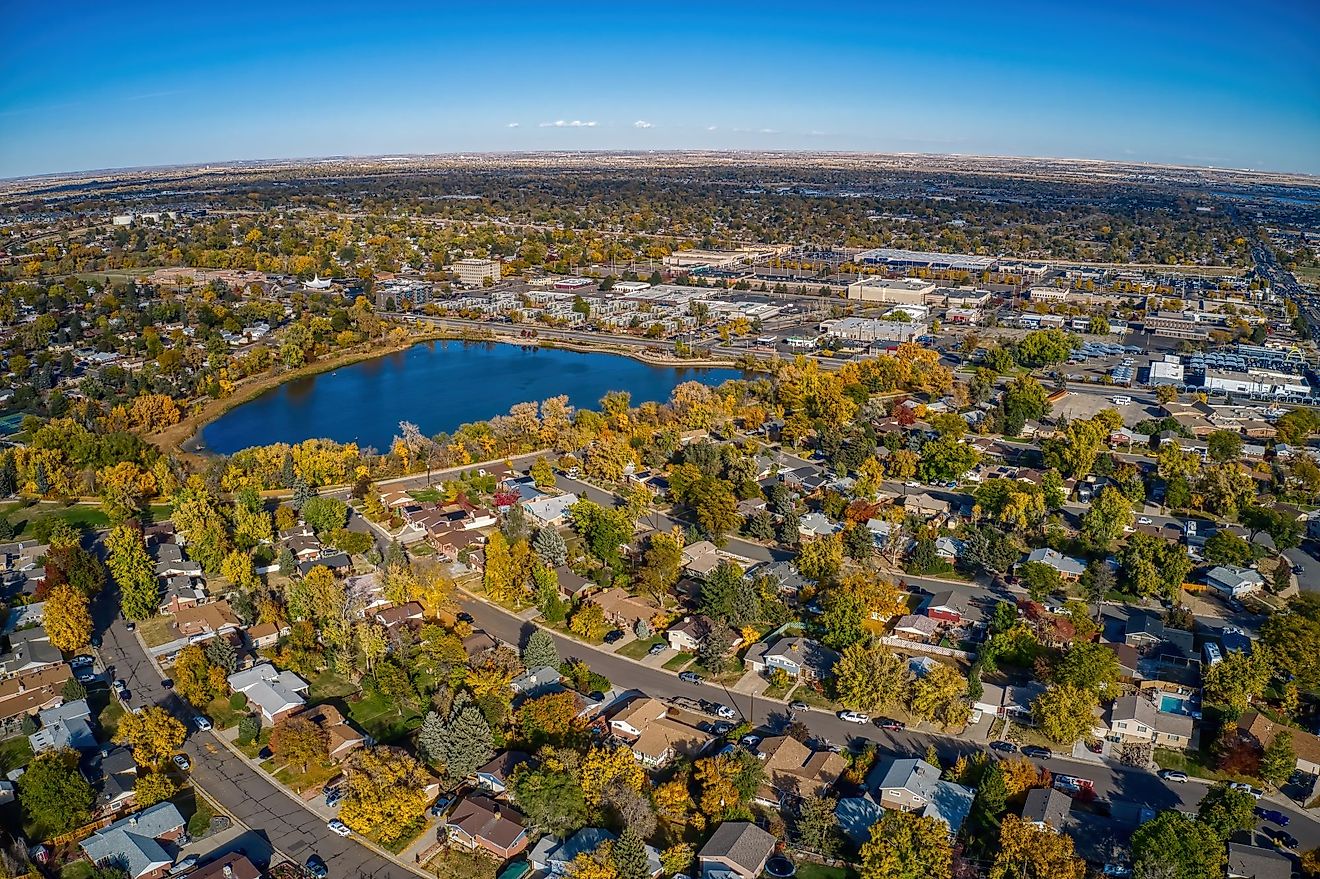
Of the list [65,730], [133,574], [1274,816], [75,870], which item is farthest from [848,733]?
[133,574]

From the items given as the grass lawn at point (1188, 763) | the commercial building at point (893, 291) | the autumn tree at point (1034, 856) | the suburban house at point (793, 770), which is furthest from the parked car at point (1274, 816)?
the commercial building at point (893, 291)

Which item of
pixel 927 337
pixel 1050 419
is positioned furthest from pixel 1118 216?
pixel 1050 419

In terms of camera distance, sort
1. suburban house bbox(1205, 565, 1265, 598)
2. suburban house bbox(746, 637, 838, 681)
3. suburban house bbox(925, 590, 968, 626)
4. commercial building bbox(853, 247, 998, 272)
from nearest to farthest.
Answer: suburban house bbox(746, 637, 838, 681) < suburban house bbox(925, 590, 968, 626) < suburban house bbox(1205, 565, 1265, 598) < commercial building bbox(853, 247, 998, 272)

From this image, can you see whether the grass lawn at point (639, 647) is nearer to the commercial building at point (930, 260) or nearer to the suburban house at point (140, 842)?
the suburban house at point (140, 842)

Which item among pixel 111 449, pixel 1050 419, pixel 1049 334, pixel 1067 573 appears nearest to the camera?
pixel 1067 573

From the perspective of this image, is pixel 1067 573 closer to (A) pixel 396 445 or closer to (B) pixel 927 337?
(A) pixel 396 445

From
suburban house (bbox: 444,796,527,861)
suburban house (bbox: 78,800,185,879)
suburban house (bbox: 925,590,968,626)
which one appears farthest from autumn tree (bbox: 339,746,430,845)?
suburban house (bbox: 925,590,968,626)

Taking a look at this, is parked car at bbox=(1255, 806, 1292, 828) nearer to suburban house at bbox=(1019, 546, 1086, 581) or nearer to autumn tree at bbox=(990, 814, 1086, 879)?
autumn tree at bbox=(990, 814, 1086, 879)
